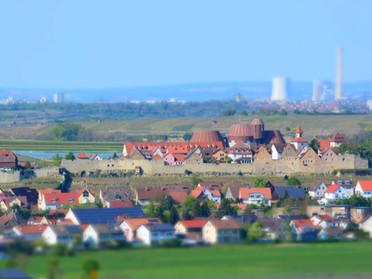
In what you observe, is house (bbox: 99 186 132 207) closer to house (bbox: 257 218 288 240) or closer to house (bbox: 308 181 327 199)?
house (bbox: 308 181 327 199)

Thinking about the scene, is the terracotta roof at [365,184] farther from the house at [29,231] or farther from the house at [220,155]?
the house at [29,231]

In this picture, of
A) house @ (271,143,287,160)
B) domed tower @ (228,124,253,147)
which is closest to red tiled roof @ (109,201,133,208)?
house @ (271,143,287,160)

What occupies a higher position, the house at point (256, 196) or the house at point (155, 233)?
the house at point (155, 233)

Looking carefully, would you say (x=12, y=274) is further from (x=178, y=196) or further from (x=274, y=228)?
(x=178, y=196)

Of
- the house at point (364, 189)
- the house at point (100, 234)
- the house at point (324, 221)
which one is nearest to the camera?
the house at point (100, 234)

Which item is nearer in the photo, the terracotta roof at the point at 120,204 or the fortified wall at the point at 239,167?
the terracotta roof at the point at 120,204

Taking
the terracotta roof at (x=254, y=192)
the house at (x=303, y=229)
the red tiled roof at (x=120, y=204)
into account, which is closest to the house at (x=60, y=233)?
the house at (x=303, y=229)

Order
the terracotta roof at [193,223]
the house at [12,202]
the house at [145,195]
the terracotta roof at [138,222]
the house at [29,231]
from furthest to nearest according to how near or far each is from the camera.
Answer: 1. the house at [145,195]
2. the house at [12,202]
3. the terracotta roof at [193,223]
4. the terracotta roof at [138,222]
5. the house at [29,231]
